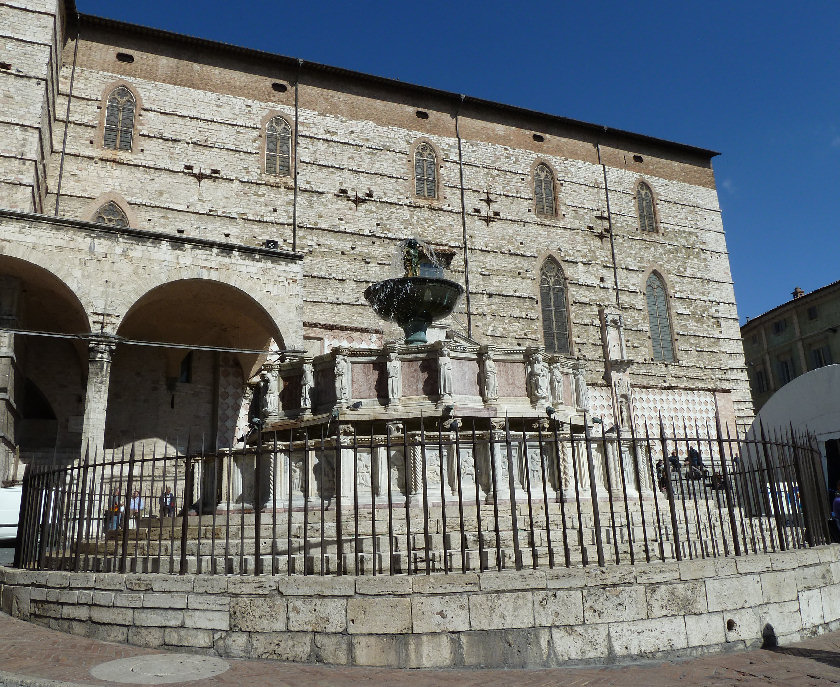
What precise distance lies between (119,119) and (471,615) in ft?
65.8

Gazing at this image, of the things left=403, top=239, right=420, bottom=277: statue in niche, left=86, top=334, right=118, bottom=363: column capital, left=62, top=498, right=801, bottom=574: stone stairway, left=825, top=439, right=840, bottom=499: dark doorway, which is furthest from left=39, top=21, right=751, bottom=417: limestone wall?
left=62, top=498, right=801, bottom=574: stone stairway

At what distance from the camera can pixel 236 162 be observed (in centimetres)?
2136

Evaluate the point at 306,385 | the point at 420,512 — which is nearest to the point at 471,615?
the point at 420,512

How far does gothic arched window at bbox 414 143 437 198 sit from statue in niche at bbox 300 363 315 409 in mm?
14485

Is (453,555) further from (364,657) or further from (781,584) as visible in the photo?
(781,584)

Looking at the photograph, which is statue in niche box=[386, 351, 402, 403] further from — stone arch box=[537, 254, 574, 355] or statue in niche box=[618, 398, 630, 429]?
statue in niche box=[618, 398, 630, 429]

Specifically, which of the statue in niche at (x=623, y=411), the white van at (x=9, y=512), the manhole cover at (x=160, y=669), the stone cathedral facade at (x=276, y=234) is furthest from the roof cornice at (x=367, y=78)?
the manhole cover at (x=160, y=669)

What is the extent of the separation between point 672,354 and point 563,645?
2324 centimetres

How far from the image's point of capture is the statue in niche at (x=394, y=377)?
391 inches

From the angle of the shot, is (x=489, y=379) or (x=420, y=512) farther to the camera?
(x=489, y=379)

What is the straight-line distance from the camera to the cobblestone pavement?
436 cm

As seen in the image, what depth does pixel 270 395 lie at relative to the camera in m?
10.8

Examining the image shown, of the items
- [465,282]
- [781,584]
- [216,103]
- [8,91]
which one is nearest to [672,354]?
[465,282]

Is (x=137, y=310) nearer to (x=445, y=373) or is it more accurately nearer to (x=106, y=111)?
(x=106, y=111)
